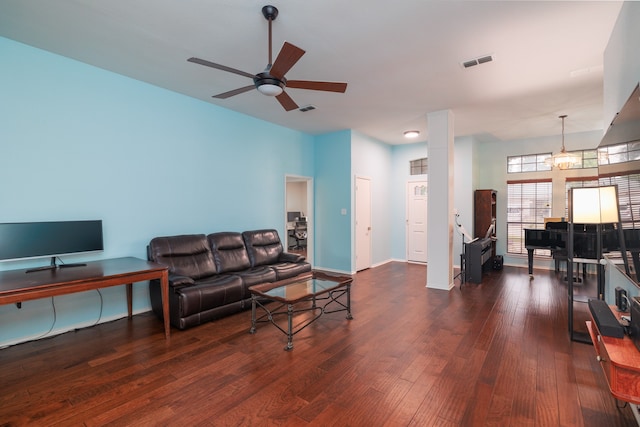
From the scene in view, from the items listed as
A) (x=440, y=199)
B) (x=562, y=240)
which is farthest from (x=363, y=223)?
(x=562, y=240)

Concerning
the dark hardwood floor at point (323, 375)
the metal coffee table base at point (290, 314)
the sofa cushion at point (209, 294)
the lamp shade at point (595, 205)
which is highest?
the lamp shade at point (595, 205)

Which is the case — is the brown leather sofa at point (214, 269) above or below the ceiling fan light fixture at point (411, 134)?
below

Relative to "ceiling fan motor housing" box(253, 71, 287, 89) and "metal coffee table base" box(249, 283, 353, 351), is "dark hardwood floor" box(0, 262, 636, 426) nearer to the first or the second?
"metal coffee table base" box(249, 283, 353, 351)

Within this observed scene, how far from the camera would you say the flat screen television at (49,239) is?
2.79m

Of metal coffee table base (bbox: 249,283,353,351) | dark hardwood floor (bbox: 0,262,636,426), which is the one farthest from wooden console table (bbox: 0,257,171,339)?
metal coffee table base (bbox: 249,283,353,351)

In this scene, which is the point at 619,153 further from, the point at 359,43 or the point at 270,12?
the point at 270,12

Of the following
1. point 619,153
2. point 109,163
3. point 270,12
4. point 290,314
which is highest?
point 270,12

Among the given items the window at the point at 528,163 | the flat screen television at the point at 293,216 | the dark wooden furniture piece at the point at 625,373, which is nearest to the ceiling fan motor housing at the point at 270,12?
the dark wooden furniture piece at the point at 625,373

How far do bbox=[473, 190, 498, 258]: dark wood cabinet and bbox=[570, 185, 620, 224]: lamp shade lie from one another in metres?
3.80

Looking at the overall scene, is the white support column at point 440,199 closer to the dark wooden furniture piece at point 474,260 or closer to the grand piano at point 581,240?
the dark wooden furniture piece at point 474,260

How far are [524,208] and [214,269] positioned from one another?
699 centimetres

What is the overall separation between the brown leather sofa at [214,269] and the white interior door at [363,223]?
1.93 m

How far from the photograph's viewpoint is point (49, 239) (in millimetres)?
3012

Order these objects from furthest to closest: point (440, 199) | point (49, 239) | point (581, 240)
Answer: point (440, 199) → point (581, 240) → point (49, 239)
